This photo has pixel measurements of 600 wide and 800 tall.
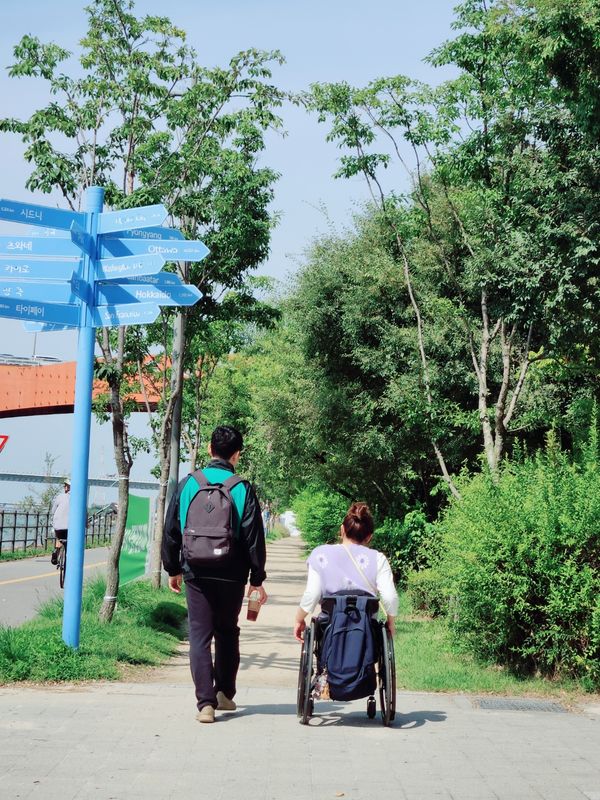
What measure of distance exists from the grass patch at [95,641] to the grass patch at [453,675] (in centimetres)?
225

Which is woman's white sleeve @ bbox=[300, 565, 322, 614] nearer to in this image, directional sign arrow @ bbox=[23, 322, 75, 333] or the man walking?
the man walking

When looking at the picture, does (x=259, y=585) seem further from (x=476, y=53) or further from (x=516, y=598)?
(x=476, y=53)

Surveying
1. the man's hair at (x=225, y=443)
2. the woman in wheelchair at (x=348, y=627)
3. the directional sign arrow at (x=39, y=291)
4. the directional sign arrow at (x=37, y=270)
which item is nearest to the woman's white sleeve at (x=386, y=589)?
the woman in wheelchair at (x=348, y=627)

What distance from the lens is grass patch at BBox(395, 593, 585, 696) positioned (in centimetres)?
877

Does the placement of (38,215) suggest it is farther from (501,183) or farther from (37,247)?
(501,183)

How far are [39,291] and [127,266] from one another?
2.35 ft


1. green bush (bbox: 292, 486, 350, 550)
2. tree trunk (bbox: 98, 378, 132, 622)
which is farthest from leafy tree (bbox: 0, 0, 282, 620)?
green bush (bbox: 292, 486, 350, 550)

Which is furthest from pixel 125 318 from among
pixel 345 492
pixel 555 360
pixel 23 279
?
pixel 345 492

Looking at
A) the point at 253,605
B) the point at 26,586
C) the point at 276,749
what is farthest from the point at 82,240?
the point at 26,586

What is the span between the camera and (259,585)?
6762 millimetres

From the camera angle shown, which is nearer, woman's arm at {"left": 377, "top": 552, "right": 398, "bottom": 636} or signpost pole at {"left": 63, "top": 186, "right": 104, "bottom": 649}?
woman's arm at {"left": 377, "top": 552, "right": 398, "bottom": 636}

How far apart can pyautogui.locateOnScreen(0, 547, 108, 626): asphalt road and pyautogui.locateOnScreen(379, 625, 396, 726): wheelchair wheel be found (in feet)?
21.1

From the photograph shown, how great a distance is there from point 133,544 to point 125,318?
23.6ft

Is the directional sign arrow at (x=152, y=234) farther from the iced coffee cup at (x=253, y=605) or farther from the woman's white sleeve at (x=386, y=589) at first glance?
the woman's white sleeve at (x=386, y=589)
